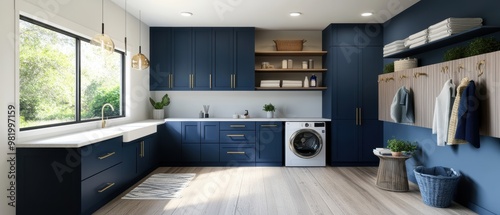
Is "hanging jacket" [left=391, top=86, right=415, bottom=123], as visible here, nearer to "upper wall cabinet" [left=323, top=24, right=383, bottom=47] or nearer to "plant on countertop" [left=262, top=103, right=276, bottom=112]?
"upper wall cabinet" [left=323, top=24, right=383, bottom=47]

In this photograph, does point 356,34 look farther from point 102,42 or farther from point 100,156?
point 100,156

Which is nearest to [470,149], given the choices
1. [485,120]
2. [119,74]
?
[485,120]

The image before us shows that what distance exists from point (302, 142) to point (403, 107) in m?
1.91

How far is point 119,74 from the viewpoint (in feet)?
16.1

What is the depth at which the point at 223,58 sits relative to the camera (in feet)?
18.4

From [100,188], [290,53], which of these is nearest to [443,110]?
[290,53]

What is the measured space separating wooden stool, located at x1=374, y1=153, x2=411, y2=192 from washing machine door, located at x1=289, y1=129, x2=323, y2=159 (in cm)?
140

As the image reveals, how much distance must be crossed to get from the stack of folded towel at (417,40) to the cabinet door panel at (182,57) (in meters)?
3.48

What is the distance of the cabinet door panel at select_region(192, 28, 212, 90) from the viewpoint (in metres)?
5.61

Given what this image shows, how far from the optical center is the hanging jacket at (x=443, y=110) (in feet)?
9.69

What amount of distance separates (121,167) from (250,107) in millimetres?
2824

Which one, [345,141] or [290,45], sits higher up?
[290,45]

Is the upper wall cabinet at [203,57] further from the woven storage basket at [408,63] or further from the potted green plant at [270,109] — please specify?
the woven storage basket at [408,63]

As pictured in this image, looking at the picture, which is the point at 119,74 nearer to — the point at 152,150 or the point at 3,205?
the point at 152,150
